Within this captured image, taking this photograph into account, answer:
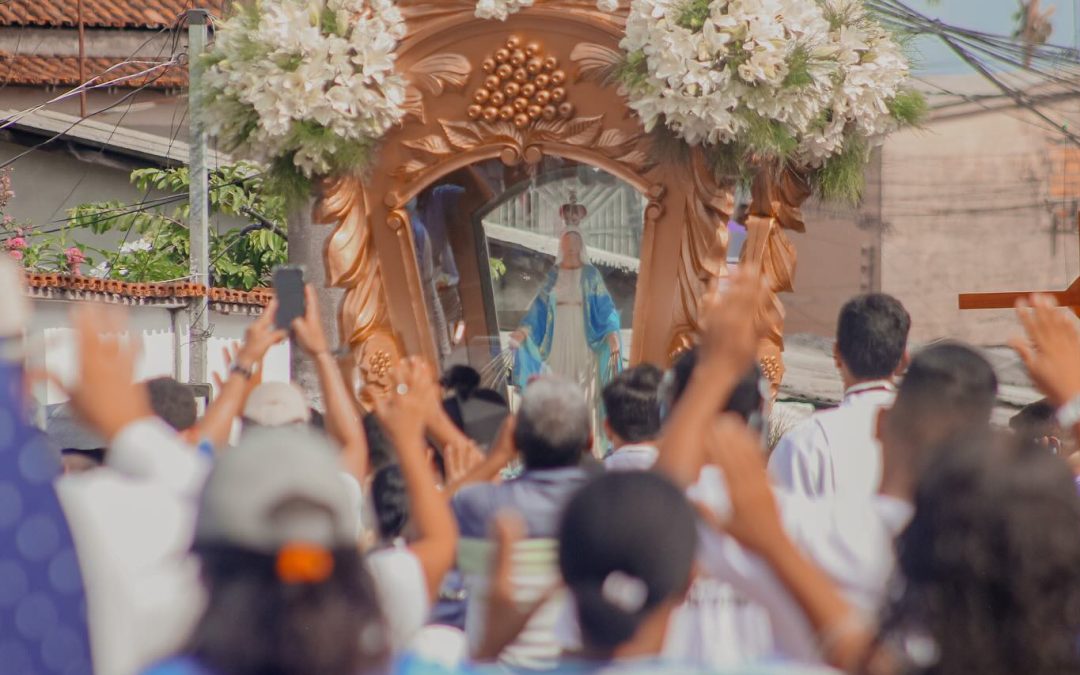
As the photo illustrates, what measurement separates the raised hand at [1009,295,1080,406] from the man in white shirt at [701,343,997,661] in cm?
11

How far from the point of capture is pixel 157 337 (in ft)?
37.9

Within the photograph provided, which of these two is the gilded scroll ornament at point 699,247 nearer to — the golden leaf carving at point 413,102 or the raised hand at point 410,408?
the golden leaf carving at point 413,102

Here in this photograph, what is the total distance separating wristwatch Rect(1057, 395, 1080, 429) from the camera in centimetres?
290

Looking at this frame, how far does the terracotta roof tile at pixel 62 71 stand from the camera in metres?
16.8

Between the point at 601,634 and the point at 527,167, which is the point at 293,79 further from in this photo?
the point at 601,634

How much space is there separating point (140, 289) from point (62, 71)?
6955 mm

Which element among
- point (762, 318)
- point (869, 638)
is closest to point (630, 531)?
point (869, 638)

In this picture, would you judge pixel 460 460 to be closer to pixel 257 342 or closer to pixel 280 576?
pixel 257 342

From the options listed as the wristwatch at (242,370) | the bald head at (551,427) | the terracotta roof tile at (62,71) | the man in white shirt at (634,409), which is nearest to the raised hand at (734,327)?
the bald head at (551,427)

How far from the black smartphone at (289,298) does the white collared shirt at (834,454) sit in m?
1.43

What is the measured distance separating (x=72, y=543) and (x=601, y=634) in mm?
890

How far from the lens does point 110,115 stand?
17.3 meters

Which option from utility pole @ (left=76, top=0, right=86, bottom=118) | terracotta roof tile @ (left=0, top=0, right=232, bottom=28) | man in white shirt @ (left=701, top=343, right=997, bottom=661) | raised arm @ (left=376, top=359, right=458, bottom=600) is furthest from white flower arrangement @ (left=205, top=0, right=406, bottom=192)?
terracotta roof tile @ (left=0, top=0, right=232, bottom=28)

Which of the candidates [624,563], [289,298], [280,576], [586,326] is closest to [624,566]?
[624,563]
